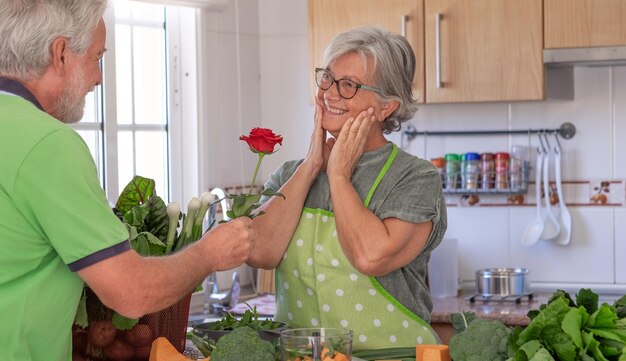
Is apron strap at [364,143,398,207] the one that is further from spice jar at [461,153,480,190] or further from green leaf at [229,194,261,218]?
spice jar at [461,153,480,190]

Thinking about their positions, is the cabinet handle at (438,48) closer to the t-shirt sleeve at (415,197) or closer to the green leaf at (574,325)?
the t-shirt sleeve at (415,197)

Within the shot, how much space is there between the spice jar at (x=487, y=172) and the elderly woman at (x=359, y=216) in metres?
1.69

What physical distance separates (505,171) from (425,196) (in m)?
1.85

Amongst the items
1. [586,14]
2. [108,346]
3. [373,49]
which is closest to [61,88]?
[108,346]

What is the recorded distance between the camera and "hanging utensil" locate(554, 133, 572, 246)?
384 centimetres

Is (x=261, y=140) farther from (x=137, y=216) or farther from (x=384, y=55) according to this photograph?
(x=384, y=55)

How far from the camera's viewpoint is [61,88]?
1631 millimetres

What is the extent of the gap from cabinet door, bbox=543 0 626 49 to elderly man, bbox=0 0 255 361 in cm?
229

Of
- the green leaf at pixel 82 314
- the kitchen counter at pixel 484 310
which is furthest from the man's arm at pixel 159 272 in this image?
the kitchen counter at pixel 484 310

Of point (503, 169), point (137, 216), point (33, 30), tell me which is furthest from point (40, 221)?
point (503, 169)

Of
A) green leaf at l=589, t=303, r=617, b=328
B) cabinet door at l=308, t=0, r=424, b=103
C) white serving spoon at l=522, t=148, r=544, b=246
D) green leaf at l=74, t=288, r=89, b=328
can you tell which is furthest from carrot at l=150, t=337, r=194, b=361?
white serving spoon at l=522, t=148, r=544, b=246

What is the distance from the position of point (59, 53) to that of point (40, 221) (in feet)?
0.98

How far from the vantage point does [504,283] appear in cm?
359

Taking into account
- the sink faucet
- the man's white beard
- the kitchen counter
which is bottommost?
the kitchen counter
